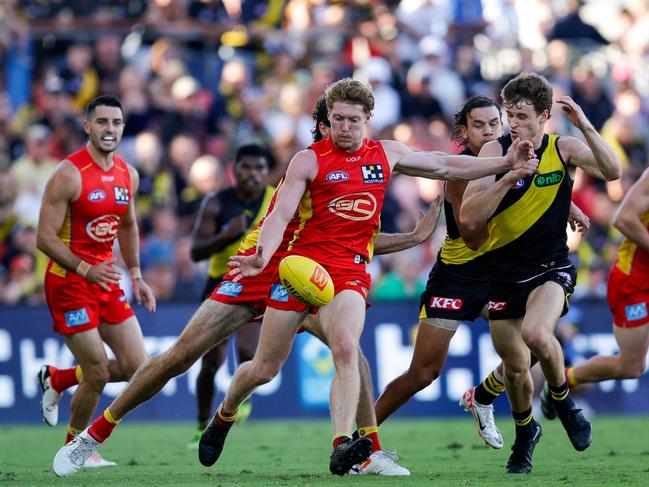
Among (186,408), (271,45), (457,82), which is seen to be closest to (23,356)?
(186,408)

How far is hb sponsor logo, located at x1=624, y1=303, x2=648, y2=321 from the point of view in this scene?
38.9ft

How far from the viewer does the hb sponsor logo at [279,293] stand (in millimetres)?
9375

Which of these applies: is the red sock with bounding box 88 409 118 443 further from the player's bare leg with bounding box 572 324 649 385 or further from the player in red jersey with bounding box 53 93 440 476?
the player's bare leg with bounding box 572 324 649 385

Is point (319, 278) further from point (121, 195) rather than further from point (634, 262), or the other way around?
point (634, 262)

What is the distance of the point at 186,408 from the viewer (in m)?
16.8

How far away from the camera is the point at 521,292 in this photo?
33.2 ft

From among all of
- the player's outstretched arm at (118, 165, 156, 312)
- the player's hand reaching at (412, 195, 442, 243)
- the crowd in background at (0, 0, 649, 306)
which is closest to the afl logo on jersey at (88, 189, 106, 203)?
the player's outstretched arm at (118, 165, 156, 312)

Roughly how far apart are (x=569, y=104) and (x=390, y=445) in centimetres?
500

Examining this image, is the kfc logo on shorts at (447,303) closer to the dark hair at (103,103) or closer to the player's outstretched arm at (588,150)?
the player's outstretched arm at (588,150)

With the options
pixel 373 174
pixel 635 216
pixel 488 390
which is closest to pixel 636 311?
pixel 635 216

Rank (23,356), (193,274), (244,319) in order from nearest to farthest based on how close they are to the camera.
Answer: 1. (244,319)
2. (23,356)
3. (193,274)

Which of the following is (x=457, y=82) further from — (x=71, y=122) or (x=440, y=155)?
(x=440, y=155)

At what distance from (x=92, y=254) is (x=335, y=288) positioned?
2.83m

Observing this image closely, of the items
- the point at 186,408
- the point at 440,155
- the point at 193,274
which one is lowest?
the point at 186,408
